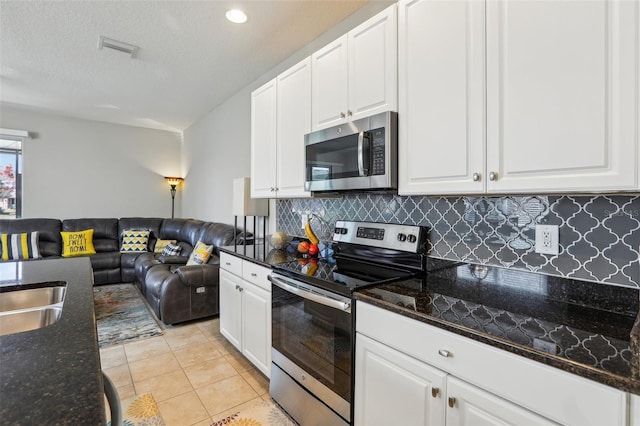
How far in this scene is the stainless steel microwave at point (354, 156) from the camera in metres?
1.58

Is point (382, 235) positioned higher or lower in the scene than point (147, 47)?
lower

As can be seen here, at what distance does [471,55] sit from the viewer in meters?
1.29

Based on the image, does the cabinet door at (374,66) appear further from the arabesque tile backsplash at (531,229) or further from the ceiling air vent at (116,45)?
the ceiling air vent at (116,45)

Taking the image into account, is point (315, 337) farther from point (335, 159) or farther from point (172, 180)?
point (172, 180)

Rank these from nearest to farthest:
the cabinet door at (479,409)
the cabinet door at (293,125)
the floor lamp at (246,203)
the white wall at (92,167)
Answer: the cabinet door at (479,409), the cabinet door at (293,125), the floor lamp at (246,203), the white wall at (92,167)

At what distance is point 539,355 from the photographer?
0.84 m

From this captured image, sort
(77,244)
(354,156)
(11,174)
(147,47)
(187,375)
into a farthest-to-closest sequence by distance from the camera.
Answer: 1. (11,174)
2. (77,244)
3. (147,47)
4. (187,375)
5. (354,156)

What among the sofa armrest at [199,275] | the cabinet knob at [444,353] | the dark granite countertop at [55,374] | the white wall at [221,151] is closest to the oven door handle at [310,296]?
the cabinet knob at [444,353]

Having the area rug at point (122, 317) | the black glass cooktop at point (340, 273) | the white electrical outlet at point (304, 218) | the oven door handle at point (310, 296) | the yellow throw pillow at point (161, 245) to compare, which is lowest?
the area rug at point (122, 317)

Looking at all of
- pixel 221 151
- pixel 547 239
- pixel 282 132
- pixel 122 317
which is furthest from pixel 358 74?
pixel 122 317

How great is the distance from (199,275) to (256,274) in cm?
131

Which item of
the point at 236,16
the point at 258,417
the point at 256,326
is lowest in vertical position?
the point at 258,417

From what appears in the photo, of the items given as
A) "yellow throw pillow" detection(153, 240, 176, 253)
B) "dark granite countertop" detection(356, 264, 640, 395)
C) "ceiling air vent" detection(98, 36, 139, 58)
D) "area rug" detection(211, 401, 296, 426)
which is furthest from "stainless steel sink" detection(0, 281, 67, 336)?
"yellow throw pillow" detection(153, 240, 176, 253)

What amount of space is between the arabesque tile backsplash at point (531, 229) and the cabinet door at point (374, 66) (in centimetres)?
58
